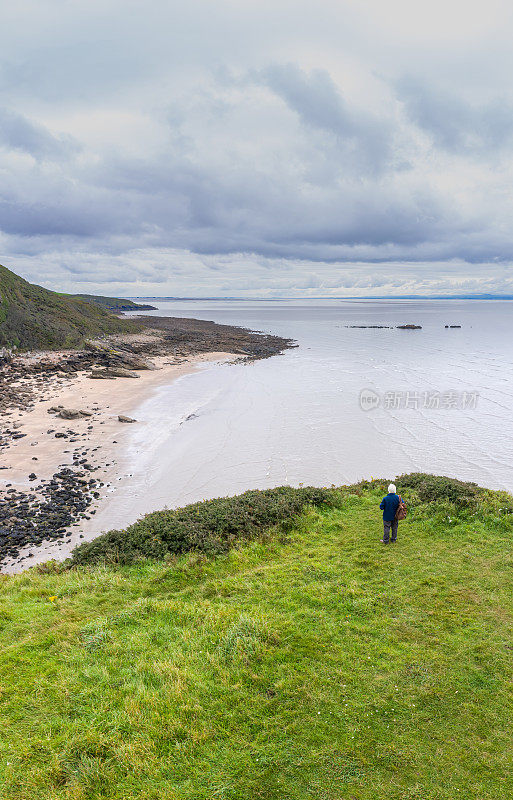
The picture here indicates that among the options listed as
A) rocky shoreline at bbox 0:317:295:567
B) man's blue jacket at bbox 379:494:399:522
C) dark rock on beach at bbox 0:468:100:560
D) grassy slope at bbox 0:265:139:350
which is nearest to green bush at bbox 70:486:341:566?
man's blue jacket at bbox 379:494:399:522

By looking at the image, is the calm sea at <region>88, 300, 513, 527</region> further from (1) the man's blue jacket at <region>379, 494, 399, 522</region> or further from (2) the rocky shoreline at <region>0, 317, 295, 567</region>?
(1) the man's blue jacket at <region>379, 494, 399, 522</region>

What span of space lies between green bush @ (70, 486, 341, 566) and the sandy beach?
307 centimetres

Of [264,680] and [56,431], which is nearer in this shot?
[264,680]

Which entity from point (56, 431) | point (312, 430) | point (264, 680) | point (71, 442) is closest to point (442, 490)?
point (264, 680)

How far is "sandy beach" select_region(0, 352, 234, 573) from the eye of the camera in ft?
54.9

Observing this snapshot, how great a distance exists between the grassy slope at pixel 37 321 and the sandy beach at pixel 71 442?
24278mm

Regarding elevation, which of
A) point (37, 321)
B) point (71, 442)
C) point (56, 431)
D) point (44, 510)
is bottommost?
point (44, 510)

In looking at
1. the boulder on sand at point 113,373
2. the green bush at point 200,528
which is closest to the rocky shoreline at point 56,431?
the boulder on sand at point 113,373

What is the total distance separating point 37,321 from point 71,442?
5502cm

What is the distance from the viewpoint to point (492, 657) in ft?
26.0

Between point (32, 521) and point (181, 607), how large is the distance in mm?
10879

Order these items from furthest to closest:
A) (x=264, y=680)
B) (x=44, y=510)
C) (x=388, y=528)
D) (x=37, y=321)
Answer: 1. (x=37, y=321)
2. (x=44, y=510)
3. (x=388, y=528)
4. (x=264, y=680)

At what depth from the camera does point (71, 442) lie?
88.5 ft

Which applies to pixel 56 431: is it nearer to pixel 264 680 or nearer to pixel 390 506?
pixel 390 506
